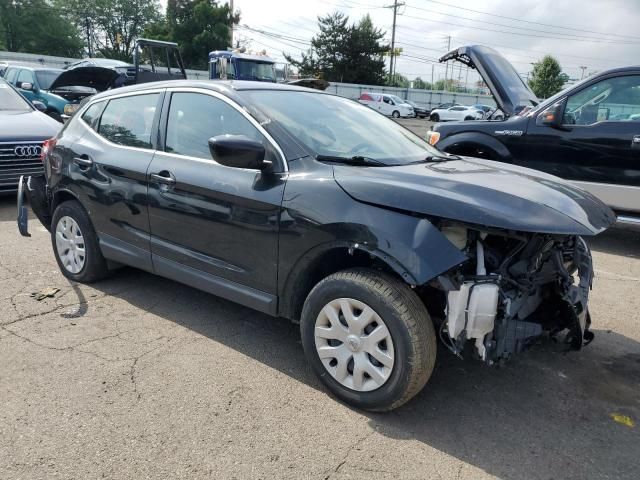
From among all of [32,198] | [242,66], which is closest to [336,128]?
[32,198]

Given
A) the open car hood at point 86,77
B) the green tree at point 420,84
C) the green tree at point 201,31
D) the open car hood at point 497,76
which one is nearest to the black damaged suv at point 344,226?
the open car hood at point 497,76

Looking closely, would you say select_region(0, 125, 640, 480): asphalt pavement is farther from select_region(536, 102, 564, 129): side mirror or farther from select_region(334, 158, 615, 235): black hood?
select_region(536, 102, 564, 129): side mirror

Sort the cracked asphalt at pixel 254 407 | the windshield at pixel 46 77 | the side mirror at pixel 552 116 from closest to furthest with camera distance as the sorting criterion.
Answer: the cracked asphalt at pixel 254 407, the side mirror at pixel 552 116, the windshield at pixel 46 77

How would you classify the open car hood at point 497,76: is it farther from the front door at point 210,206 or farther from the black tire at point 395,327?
the black tire at point 395,327

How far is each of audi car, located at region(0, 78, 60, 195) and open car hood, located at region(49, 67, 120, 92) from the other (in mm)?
6797

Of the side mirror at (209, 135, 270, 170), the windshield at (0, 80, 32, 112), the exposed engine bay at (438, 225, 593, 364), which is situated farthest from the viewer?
the windshield at (0, 80, 32, 112)

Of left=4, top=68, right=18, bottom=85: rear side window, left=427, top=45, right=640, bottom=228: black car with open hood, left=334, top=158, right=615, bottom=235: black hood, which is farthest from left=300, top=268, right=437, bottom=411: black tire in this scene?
left=4, top=68, right=18, bottom=85: rear side window

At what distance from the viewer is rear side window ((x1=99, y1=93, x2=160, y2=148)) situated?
12.8 ft

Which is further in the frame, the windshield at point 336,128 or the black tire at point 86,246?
the black tire at point 86,246

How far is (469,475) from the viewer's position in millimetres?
2383

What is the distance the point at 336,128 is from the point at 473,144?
361cm

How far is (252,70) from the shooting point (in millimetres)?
19250

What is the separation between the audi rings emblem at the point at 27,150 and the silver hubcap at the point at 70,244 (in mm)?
3248

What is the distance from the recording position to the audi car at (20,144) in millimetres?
7000
